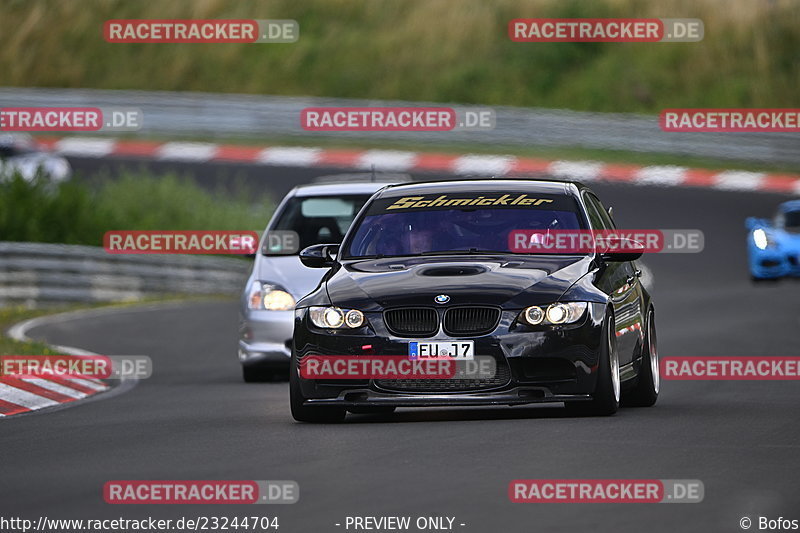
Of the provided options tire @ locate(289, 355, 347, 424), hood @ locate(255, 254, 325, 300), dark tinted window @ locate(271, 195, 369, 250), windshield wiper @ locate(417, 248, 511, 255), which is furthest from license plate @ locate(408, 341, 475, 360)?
dark tinted window @ locate(271, 195, 369, 250)

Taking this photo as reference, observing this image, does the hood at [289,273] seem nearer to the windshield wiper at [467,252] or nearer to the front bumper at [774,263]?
the windshield wiper at [467,252]

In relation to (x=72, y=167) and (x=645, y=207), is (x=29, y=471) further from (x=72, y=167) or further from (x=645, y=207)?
(x=72, y=167)

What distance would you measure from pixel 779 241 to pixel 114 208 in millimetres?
10652

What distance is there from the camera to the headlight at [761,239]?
23659 millimetres

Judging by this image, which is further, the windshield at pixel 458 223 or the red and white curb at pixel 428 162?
the red and white curb at pixel 428 162

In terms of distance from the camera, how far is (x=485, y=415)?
1146 cm

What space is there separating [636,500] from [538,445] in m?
1.84

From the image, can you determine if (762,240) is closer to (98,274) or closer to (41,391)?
(98,274)

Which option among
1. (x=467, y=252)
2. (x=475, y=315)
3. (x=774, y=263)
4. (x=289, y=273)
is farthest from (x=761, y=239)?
(x=475, y=315)

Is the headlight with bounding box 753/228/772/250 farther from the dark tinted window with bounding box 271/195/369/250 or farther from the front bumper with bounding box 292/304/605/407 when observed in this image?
the front bumper with bounding box 292/304/605/407

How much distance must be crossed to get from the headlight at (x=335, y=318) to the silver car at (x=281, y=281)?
3.80 metres

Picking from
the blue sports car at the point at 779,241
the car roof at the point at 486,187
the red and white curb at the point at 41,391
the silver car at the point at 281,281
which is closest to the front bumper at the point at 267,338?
the silver car at the point at 281,281

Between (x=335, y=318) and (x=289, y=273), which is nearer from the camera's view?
(x=335, y=318)

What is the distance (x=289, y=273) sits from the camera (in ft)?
49.9
